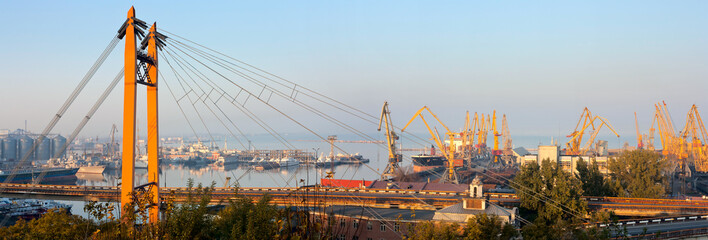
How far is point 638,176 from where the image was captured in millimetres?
26203

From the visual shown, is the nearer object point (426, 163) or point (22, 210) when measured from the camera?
point (22, 210)

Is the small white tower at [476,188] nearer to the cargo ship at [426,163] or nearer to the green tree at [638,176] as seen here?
the green tree at [638,176]

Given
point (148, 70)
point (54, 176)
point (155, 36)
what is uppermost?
point (155, 36)

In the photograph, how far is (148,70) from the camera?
409 inches

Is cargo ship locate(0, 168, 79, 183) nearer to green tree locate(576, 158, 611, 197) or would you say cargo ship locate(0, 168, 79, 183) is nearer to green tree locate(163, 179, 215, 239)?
green tree locate(576, 158, 611, 197)

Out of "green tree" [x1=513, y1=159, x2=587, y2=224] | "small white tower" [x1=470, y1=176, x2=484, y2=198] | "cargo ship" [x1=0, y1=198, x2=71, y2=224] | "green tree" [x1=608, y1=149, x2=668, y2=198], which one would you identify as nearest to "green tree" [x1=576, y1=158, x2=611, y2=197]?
"green tree" [x1=608, y1=149, x2=668, y2=198]

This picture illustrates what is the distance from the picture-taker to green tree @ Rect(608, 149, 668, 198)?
2523cm

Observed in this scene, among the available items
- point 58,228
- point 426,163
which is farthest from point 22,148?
point 58,228

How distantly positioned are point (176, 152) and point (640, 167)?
81.1 metres

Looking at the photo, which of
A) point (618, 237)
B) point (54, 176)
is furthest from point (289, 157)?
point (618, 237)

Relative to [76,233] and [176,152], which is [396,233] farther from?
[176,152]

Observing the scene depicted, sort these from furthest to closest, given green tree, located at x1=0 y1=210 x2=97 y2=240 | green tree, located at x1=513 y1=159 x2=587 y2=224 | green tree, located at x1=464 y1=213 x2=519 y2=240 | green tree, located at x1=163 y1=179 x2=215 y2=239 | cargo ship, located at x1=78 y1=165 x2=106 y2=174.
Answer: cargo ship, located at x1=78 y1=165 x2=106 y2=174, green tree, located at x1=513 y1=159 x2=587 y2=224, green tree, located at x1=464 y1=213 x2=519 y2=240, green tree, located at x1=0 y1=210 x2=97 y2=240, green tree, located at x1=163 y1=179 x2=215 y2=239

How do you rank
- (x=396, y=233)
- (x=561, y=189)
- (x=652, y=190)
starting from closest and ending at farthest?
(x=396, y=233)
(x=561, y=189)
(x=652, y=190)

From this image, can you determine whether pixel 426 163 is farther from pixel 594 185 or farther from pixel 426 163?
pixel 594 185
